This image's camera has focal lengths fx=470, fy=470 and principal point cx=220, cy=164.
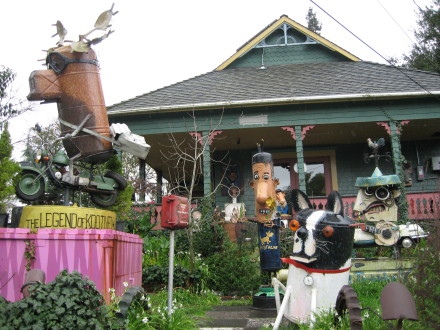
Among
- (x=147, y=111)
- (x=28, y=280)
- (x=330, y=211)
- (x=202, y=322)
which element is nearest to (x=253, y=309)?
(x=202, y=322)

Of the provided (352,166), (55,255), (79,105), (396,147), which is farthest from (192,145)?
(55,255)

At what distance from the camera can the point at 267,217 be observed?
682cm

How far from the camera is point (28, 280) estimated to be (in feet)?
14.1

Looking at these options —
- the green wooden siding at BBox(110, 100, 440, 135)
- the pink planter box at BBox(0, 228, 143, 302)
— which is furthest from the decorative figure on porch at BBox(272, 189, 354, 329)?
the green wooden siding at BBox(110, 100, 440, 135)

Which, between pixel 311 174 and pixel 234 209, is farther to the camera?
pixel 311 174

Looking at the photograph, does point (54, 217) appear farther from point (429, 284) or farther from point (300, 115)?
point (300, 115)

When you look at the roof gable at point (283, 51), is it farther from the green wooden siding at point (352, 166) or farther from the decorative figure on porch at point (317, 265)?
the decorative figure on porch at point (317, 265)

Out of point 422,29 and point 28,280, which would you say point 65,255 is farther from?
point 422,29

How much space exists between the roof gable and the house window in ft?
10.7

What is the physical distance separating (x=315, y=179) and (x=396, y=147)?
348 cm

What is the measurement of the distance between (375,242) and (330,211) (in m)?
3.38

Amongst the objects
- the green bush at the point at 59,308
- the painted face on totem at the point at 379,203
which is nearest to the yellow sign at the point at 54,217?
the green bush at the point at 59,308

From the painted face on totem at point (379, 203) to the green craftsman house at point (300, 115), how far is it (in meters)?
2.91

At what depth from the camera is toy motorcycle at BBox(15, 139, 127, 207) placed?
537 cm
